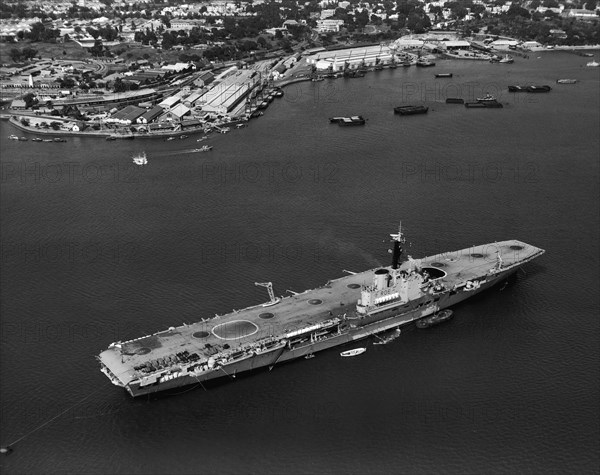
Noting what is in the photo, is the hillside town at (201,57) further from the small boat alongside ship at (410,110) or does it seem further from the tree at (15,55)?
the small boat alongside ship at (410,110)

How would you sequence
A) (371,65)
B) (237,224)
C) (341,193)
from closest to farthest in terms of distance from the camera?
(237,224) < (341,193) < (371,65)

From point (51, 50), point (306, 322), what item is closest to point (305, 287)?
point (306, 322)

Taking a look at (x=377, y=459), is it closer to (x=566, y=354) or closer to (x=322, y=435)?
(x=322, y=435)

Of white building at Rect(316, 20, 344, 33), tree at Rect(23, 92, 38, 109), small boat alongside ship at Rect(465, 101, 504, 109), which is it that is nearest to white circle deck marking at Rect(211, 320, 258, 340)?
small boat alongside ship at Rect(465, 101, 504, 109)

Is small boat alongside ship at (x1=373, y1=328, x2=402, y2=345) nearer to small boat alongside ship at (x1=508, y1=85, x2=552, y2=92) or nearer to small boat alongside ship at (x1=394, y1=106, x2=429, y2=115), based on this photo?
small boat alongside ship at (x1=394, y1=106, x2=429, y2=115)

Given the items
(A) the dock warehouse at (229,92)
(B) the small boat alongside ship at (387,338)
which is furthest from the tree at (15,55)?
(B) the small boat alongside ship at (387,338)

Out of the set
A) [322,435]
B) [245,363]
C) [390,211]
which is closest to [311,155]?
[390,211]
